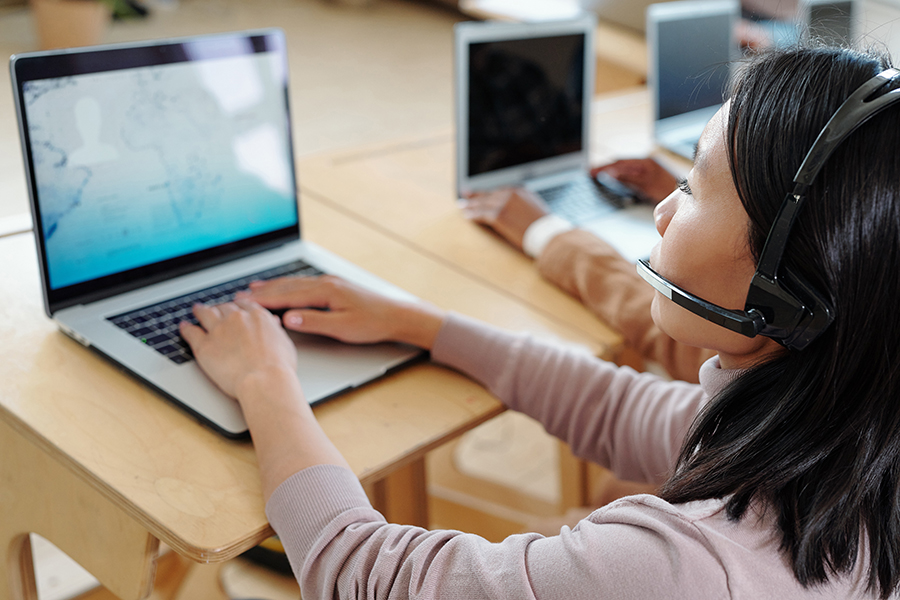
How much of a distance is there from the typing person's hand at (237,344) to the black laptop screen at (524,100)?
65 centimetres

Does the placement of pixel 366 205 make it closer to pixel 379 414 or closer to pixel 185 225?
pixel 185 225

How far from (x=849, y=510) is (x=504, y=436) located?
1.66 meters

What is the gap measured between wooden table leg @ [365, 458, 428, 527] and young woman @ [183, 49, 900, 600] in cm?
49

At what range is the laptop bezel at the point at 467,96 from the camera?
139 cm

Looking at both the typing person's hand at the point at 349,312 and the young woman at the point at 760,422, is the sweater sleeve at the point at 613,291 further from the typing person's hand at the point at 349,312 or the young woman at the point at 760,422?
the young woman at the point at 760,422

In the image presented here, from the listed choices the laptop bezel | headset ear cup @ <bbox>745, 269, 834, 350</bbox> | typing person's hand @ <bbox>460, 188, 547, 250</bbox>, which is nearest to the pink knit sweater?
headset ear cup @ <bbox>745, 269, 834, 350</bbox>

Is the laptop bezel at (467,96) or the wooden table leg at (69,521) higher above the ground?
the laptop bezel at (467,96)

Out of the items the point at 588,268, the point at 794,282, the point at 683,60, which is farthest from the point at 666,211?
the point at 683,60

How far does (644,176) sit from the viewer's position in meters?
1.55

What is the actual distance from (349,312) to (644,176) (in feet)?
2.59

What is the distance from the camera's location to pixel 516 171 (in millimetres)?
1541

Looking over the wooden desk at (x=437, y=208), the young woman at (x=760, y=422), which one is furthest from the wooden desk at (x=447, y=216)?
the young woman at (x=760, y=422)

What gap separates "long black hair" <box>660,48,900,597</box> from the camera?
0.50 m

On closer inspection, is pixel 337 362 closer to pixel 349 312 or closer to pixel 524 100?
pixel 349 312
